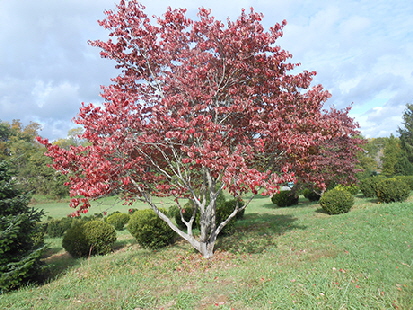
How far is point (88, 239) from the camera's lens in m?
7.36

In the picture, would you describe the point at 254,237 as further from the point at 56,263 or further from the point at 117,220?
the point at 117,220

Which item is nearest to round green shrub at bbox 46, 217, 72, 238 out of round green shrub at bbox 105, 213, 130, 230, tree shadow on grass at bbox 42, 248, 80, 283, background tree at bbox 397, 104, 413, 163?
round green shrub at bbox 105, 213, 130, 230

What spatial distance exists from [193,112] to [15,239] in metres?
4.27

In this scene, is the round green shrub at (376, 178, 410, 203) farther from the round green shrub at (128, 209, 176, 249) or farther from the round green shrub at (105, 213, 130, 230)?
the round green shrub at (105, 213, 130, 230)

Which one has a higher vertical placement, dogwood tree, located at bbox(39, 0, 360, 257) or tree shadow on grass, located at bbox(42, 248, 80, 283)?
dogwood tree, located at bbox(39, 0, 360, 257)

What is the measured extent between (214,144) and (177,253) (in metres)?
3.52

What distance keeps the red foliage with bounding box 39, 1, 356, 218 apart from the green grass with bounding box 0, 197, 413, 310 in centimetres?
158

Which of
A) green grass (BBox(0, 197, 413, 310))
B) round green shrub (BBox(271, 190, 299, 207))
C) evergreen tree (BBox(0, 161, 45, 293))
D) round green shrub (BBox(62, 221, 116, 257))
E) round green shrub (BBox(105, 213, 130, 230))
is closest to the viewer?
green grass (BBox(0, 197, 413, 310))

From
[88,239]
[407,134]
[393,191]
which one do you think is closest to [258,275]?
[88,239]

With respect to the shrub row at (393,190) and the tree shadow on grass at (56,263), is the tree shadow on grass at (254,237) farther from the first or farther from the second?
the shrub row at (393,190)

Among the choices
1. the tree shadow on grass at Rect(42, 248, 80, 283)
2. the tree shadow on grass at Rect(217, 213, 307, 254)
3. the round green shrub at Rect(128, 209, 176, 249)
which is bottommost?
the tree shadow on grass at Rect(217, 213, 307, 254)

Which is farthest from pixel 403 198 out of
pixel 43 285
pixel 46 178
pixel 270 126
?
pixel 46 178

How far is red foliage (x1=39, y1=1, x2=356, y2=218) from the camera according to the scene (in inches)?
201

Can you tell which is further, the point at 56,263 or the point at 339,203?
the point at 339,203
